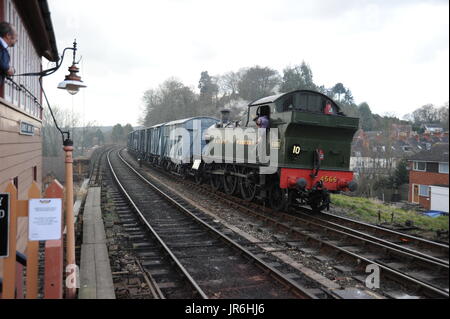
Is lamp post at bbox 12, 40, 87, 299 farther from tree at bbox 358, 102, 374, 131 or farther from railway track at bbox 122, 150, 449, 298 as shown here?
tree at bbox 358, 102, 374, 131

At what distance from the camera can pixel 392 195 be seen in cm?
2347

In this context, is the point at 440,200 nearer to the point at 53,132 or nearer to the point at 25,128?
the point at 25,128

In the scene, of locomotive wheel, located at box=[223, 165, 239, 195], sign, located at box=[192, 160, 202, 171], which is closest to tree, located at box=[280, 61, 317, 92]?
sign, located at box=[192, 160, 202, 171]

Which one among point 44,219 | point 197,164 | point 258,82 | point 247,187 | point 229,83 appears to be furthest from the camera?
point 229,83

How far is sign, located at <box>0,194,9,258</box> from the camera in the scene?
3658 mm

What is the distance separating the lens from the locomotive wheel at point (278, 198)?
391 inches

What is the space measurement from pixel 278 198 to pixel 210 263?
4.65m

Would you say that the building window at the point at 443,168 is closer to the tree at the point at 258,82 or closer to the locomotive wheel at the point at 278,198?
the locomotive wheel at the point at 278,198

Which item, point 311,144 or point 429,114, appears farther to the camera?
point 311,144

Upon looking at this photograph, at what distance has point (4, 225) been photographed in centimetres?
369

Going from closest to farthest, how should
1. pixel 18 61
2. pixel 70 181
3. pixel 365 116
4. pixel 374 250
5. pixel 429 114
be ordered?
pixel 429 114 < pixel 70 181 < pixel 374 250 < pixel 18 61 < pixel 365 116

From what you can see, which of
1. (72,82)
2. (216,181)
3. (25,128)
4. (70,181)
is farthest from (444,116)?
(216,181)

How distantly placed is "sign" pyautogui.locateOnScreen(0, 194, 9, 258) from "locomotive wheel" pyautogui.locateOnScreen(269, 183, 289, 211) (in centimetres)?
711
